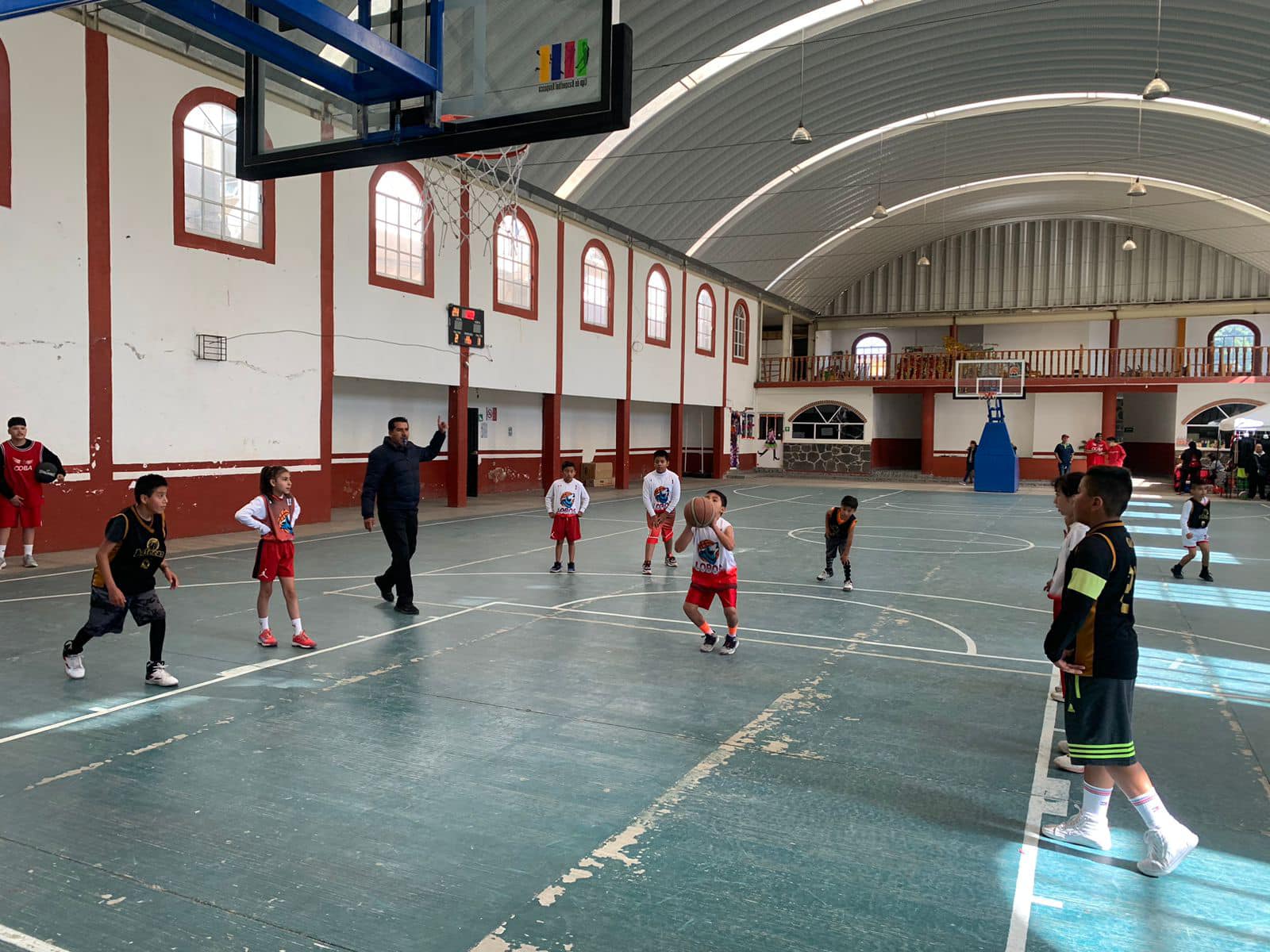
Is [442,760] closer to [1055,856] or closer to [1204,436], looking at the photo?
[1055,856]

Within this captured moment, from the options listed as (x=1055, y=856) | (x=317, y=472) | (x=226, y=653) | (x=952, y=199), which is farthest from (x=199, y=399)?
(x=952, y=199)

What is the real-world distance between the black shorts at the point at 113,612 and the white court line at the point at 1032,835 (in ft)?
18.6

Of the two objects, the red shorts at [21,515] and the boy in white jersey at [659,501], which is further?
the boy in white jersey at [659,501]

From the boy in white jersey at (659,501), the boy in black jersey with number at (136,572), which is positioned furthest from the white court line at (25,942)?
the boy in white jersey at (659,501)

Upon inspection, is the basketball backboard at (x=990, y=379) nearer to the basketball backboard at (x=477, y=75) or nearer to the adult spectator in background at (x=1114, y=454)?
the adult spectator in background at (x=1114, y=454)

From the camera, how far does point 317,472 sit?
17.0 m

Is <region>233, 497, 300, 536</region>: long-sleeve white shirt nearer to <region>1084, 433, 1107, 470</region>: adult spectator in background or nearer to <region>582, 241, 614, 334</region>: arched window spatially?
<region>582, 241, 614, 334</region>: arched window

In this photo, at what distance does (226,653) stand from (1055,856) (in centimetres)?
626

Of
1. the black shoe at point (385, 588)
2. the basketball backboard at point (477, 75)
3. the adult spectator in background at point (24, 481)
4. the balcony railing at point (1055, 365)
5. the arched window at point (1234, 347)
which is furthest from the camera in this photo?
the balcony railing at point (1055, 365)

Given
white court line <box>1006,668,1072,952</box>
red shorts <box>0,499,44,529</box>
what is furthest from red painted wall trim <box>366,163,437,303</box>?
white court line <box>1006,668,1072,952</box>

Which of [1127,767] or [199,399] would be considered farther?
[199,399]

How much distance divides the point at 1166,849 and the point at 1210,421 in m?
34.9

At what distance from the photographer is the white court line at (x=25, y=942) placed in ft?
10.2

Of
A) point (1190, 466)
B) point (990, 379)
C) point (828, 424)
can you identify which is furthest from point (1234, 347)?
point (828, 424)
